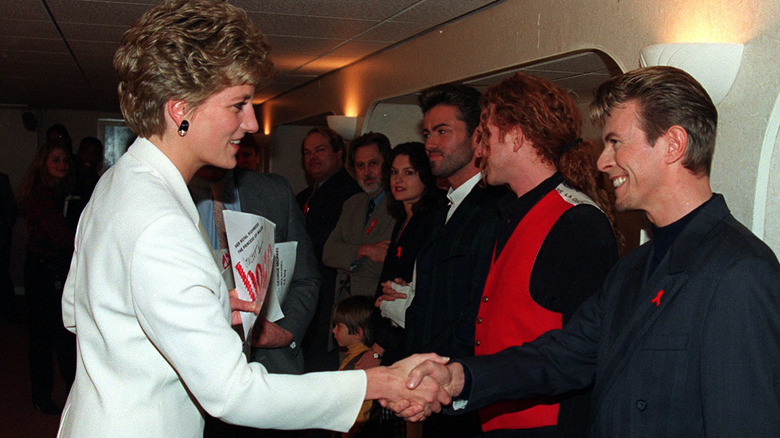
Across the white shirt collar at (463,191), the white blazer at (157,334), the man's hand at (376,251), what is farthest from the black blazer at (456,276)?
the white blazer at (157,334)

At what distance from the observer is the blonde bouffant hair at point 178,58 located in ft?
4.64

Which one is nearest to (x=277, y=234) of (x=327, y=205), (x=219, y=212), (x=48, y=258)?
(x=219, y=212)

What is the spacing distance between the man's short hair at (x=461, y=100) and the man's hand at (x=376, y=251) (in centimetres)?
100

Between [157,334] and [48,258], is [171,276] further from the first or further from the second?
[48,258]

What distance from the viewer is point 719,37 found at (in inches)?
96.5

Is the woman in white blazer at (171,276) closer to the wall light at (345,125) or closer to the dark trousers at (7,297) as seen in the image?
the wall light at (345,125)

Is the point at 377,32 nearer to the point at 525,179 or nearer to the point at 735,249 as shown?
the point at 525,179

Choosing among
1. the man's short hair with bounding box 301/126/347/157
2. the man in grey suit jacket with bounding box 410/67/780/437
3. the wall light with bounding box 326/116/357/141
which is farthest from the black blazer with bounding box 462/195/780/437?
the wall light with bounding box 326/116/357/141

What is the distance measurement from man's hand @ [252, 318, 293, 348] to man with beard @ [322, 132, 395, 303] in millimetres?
1656

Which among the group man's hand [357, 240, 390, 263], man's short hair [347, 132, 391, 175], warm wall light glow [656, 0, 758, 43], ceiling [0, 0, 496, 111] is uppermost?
ceiling [0, 0, 496, 111]

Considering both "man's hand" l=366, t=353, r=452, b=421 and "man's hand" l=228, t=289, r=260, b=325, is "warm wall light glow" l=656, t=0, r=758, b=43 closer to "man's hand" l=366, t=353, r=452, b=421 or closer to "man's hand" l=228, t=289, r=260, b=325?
"man's hand" l=366, t=353, r=452, b=421

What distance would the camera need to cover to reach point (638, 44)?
9.52ft

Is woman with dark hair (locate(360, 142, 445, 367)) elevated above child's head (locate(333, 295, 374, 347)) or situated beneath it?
elevated above

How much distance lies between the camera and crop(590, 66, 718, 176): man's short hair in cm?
161
